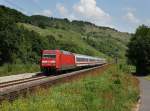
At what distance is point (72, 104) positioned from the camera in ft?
52.2

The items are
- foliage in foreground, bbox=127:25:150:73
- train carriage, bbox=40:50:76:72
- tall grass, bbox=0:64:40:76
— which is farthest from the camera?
foliage in foreground, bbox=127:25:150:73

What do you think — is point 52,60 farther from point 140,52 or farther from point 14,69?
point 140,52

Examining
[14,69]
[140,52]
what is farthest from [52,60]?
[140,52]

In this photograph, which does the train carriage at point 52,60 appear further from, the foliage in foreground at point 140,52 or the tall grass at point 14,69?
the foliage in foreground at point 140,52

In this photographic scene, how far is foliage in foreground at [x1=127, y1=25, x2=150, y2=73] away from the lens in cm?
10125

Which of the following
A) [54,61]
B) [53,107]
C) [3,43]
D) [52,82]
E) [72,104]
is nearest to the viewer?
[53,107]

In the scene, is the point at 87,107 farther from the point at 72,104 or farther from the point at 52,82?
the point at 52,82

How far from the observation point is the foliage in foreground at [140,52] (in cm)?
10125

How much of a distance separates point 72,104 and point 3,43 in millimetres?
62114

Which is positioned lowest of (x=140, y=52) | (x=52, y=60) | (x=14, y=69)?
(x=14, y=69)

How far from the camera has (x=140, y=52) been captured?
10219 cm

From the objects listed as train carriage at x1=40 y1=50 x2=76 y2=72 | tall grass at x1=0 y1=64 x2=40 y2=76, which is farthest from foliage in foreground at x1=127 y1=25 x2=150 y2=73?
train carriage at x1=40 y1=50 x2=76 y2=72

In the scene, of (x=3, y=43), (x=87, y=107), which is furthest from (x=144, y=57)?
(x=87, y=107)

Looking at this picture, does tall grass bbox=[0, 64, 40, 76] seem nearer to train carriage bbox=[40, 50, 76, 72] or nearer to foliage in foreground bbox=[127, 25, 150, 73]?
train carriage bbox=[40, 50, 76, 72]
